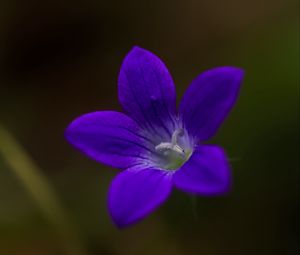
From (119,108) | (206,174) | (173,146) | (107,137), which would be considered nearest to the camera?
(206,174)

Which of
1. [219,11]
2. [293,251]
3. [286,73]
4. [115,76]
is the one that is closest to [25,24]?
[115,76]

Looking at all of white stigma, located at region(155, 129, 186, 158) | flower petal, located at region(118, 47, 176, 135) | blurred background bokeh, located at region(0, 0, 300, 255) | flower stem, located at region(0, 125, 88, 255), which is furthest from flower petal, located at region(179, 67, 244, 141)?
flower stem, located at region(0, 125, 88, 255)

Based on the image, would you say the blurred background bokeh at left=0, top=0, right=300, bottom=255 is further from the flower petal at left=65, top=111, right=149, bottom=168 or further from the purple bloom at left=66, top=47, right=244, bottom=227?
the flower petal at left=65, top=111, right=149, bottom=168

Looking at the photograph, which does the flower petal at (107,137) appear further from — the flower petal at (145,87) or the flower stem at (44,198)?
the flower stem at (44,198)

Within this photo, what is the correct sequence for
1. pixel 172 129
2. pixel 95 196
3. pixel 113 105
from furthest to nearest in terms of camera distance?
pixel 113 105 → pixel 95 196 → pixel 172 129

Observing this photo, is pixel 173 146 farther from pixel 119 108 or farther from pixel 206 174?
pixel 119 108

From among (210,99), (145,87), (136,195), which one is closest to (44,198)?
(145,87)

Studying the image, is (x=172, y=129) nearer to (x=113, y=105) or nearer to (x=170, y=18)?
(x=113, y=105)
